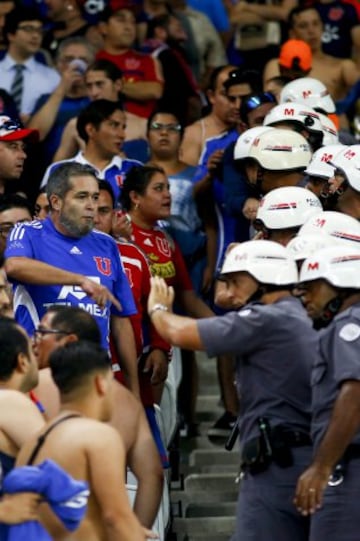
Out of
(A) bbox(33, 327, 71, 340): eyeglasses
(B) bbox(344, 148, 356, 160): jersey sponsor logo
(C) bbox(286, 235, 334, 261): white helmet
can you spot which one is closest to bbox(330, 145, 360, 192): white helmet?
(B) bbox(344, 148, 356, 160): jersey sponsor logo

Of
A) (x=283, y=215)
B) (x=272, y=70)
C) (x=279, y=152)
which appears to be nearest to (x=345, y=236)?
(x=283, y=215)

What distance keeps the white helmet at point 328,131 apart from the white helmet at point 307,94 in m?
0.58

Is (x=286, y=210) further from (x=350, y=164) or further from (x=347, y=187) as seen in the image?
(x=350, y=164)

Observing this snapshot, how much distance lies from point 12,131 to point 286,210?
284 centimetres

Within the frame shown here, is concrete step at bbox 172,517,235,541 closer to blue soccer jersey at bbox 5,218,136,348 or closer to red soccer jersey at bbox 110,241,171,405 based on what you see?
red soccer jersey at bbox 110,241,171,405

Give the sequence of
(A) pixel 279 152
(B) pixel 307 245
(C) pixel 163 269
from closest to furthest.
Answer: (B) pixel 307 245 → (A) pixel 279 152 → (C) pixel 163 269

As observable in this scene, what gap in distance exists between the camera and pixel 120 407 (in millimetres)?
8766

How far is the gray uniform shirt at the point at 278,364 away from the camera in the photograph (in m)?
8.27

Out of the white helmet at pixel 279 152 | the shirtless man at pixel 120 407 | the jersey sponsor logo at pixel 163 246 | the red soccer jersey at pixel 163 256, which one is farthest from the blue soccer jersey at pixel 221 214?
the shirtless man at pixel 120 407

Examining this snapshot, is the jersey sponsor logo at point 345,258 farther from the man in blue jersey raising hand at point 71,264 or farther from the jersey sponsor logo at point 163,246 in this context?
the jersey sponsor logo at point 163,246

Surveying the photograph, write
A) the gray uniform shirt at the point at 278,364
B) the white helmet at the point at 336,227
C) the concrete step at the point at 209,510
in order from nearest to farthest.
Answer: the gray uniform shirt at the point at 278,364, the white helmet at the point at 336,227, the concrete step at the point at 209,510

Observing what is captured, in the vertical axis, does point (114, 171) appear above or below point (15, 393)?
below

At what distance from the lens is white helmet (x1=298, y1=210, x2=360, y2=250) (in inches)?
347

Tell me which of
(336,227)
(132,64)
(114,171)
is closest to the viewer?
(336,227)
